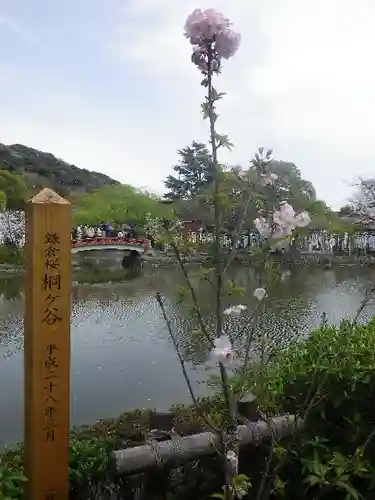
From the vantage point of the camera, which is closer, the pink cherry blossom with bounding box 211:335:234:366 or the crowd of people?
the pink cherry blossom with bounding box 211:335:234:366

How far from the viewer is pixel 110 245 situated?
89.5 ft

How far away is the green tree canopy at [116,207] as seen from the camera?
1268 inches

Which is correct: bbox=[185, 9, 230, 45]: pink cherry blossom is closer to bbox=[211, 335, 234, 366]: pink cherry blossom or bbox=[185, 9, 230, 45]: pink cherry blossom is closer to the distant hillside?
bbox=[211, 335, 234, 366]: pink cherry blossom

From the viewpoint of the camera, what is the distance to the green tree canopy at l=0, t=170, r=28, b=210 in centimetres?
2684

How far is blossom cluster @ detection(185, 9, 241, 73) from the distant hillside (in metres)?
Result: 42.3

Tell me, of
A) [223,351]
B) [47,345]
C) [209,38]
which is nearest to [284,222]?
[223,351]

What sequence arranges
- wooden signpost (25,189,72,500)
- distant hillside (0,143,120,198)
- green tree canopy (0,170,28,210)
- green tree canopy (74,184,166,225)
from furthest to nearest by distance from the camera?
distant hillside (0,143,120,198) < green tree canopy (74,184,166,225) < green tree canopy (0,170,28,210) < wooden signpost (25,189,72,500)

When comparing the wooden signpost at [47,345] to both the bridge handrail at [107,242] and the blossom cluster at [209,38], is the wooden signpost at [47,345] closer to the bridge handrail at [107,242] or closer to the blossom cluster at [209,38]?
the blossom cluster at [209,38]

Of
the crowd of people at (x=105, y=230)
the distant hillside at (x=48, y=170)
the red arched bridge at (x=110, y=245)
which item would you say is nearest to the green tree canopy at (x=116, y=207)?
the crowd of people at (x=105, y=230)

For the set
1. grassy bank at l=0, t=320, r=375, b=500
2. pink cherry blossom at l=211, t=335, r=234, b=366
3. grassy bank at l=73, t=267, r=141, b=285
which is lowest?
grassy bank at l=73, t=267, r=141, b=285

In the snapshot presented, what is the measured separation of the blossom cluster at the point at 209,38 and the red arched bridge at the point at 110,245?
80.1 ft

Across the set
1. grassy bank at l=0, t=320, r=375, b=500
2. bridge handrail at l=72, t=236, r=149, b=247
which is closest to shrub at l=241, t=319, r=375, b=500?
grassy bank at l=0, t=320, r=375, b=500

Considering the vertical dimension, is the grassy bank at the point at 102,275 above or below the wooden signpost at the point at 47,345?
below

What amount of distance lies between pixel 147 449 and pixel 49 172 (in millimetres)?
48060
